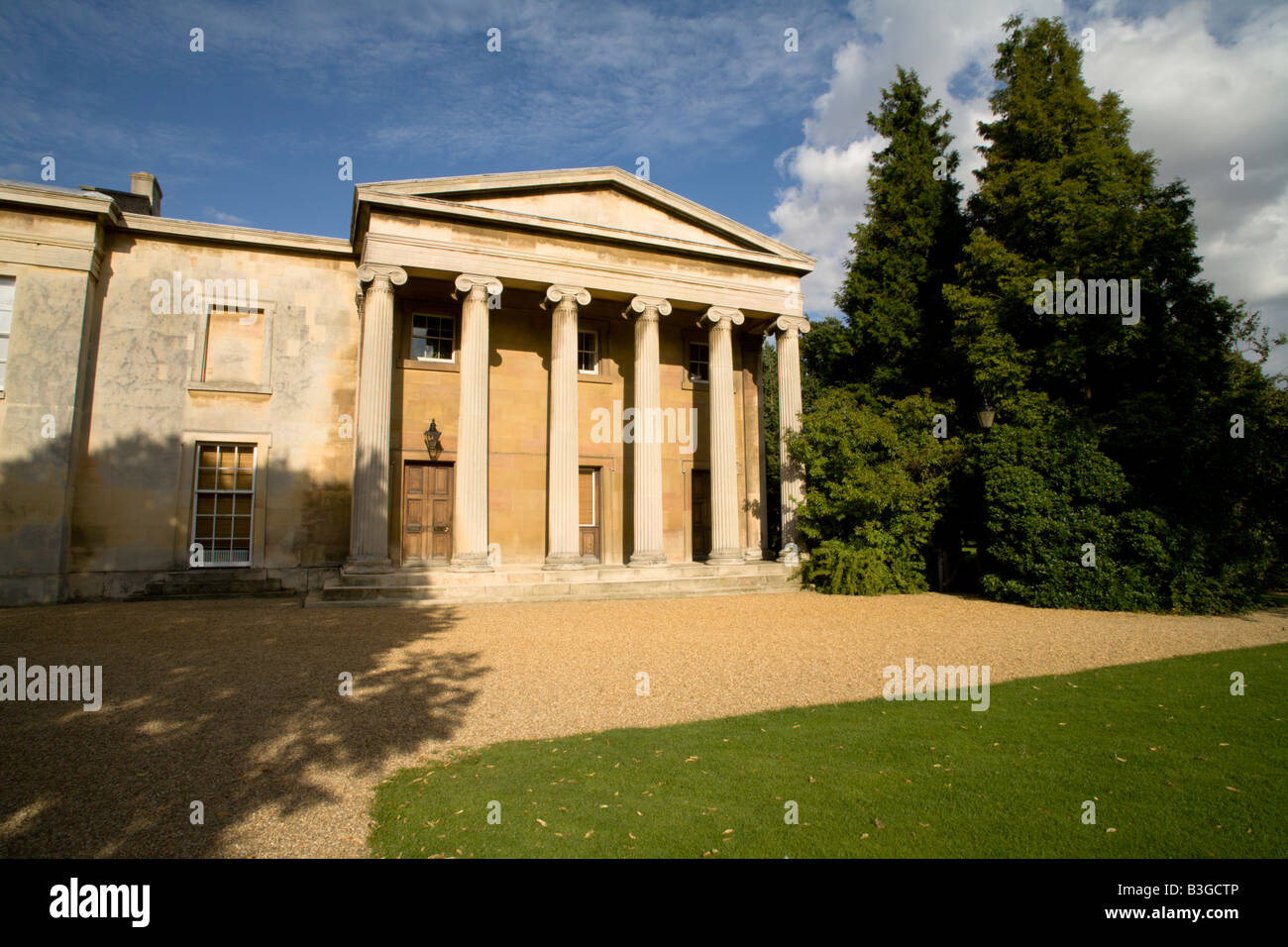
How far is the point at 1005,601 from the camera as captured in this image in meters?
15.5

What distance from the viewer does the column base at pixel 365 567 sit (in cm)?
1459

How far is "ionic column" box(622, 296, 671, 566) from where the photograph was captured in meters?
17.3

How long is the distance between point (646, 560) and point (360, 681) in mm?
9741

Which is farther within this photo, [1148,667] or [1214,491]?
[1214,491]

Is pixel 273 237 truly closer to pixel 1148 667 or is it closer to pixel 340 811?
pixel 340 811

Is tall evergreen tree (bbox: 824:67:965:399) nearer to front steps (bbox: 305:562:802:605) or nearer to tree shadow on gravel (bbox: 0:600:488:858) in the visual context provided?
front steps (bbox: 305:562:802:605)

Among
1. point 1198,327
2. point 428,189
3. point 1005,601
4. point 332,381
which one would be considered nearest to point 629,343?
point 428,189

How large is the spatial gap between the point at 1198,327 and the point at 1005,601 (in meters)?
7.02

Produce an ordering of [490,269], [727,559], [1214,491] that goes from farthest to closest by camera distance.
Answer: [727,559]
[490,269]
[1214,491]

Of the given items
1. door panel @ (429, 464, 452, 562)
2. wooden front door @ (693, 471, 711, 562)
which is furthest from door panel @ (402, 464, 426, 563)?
wooden front door @ (693, 471, 711, 562)

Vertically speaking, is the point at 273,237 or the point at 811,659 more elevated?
the point at 273,237

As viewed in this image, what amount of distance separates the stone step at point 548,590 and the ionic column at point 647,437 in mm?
1069

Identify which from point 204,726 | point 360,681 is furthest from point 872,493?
point 204,726

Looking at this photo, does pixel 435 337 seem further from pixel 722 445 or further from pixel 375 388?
pixel 722 445
